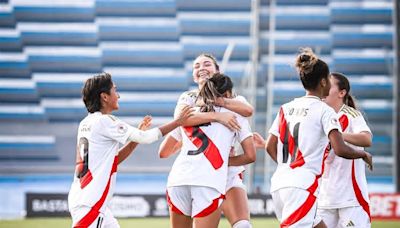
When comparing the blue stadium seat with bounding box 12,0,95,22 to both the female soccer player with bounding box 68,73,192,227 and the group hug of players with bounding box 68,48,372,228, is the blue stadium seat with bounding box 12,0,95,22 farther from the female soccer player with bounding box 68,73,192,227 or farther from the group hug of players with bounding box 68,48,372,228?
→ the female soccer player with bounding box 68,73,192,227

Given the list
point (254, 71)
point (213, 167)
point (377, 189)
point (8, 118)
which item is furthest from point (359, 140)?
point (8, 118)

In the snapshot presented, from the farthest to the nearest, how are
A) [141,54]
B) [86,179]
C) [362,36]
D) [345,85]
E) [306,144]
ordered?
1. [141,54]
2. [362,36]
3. [345,85]
4. [86,179]
5. [306,144]

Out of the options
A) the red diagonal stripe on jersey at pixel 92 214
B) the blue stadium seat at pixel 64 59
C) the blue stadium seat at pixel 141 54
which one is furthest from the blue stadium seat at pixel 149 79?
the red diagonal stripe on jersey at pixel 92 214

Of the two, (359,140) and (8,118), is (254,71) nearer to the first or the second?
(8,118)

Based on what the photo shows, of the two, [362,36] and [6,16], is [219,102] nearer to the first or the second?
[6,16]

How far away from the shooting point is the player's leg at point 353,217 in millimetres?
5430

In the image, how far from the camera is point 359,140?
5.30 metres

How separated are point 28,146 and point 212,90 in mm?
20619

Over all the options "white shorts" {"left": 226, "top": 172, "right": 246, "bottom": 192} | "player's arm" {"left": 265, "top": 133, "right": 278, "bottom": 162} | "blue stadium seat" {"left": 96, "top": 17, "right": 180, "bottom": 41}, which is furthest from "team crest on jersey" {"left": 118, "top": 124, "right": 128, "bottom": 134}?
"blue stadium seat" {"left": 96, "top": 17, "right": 180, "bottom": 41}

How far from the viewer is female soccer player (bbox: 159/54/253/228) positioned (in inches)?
208

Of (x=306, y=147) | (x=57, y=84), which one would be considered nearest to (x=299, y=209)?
(x=306, y=147)

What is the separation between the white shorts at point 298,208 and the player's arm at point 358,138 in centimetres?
53

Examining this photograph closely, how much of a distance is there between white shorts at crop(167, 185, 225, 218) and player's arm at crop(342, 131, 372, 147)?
0.85 meters

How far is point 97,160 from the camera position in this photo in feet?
17.3
